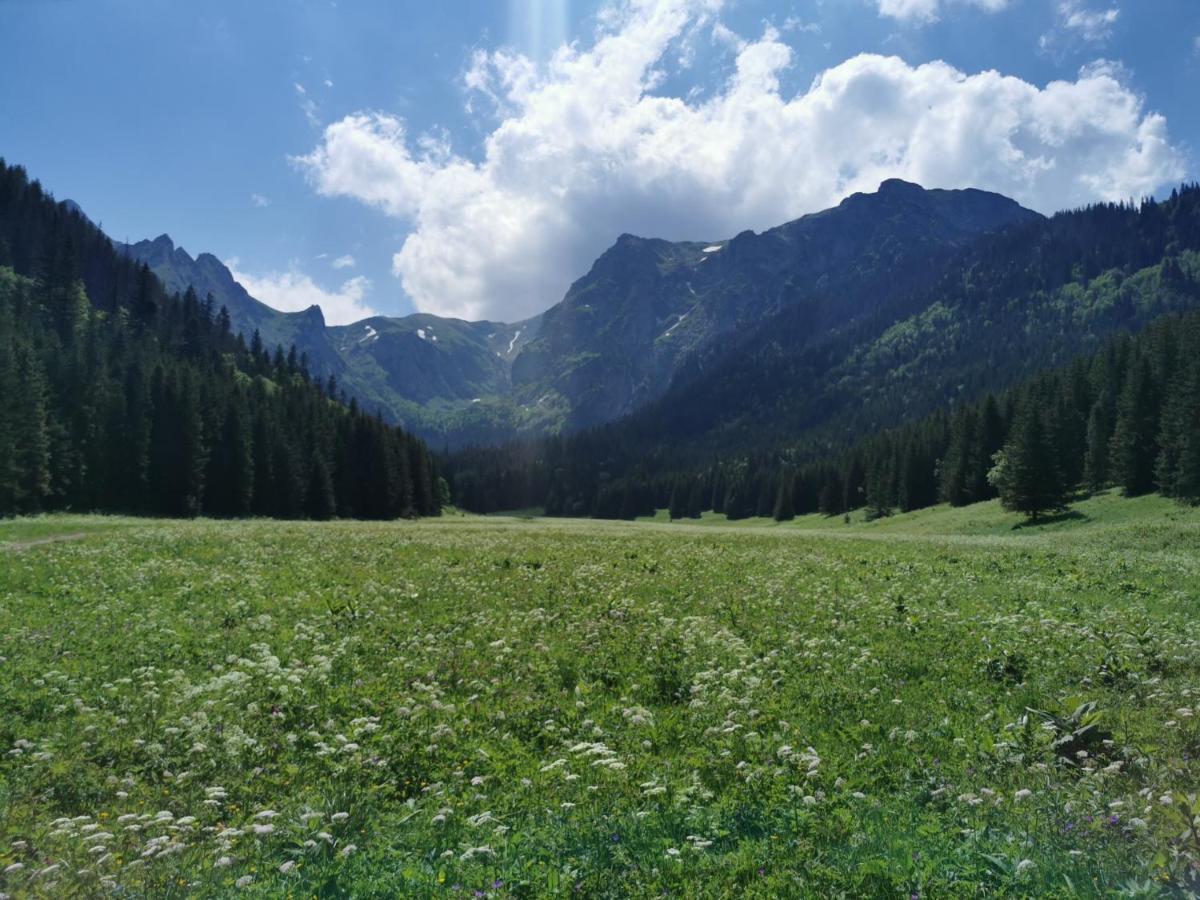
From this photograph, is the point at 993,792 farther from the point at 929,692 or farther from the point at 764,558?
the point at 764,558

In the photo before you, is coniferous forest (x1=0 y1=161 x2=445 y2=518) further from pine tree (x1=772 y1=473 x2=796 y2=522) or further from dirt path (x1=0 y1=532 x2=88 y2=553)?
pine tree (x1=772 y1=473 x2=796 y2=522)

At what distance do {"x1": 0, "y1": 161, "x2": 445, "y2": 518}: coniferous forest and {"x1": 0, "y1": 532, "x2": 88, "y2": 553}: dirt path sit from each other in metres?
27.4

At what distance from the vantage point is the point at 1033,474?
62.0 meters

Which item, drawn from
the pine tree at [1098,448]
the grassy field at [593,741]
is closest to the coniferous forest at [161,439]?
the grassy field at [593,741]

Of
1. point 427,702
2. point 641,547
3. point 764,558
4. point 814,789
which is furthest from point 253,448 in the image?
point 814,789

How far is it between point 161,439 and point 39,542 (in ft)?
160

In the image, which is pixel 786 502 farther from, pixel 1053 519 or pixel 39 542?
pixel 39 542

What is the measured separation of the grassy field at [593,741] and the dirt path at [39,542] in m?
13.1

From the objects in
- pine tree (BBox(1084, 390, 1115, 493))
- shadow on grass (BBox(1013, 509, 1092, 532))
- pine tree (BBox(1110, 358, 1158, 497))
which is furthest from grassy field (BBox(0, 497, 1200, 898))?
pine tree (BBox(1084, 390, 1115, 493))

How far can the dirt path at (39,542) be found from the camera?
2868cm

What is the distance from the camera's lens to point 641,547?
37.1 metres

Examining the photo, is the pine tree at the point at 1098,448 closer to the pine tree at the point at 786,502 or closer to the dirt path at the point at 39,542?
the pine tree at the point at 786,502

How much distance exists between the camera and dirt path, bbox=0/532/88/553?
94.1ft

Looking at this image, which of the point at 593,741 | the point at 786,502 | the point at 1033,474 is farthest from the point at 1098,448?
the point at 593,741
